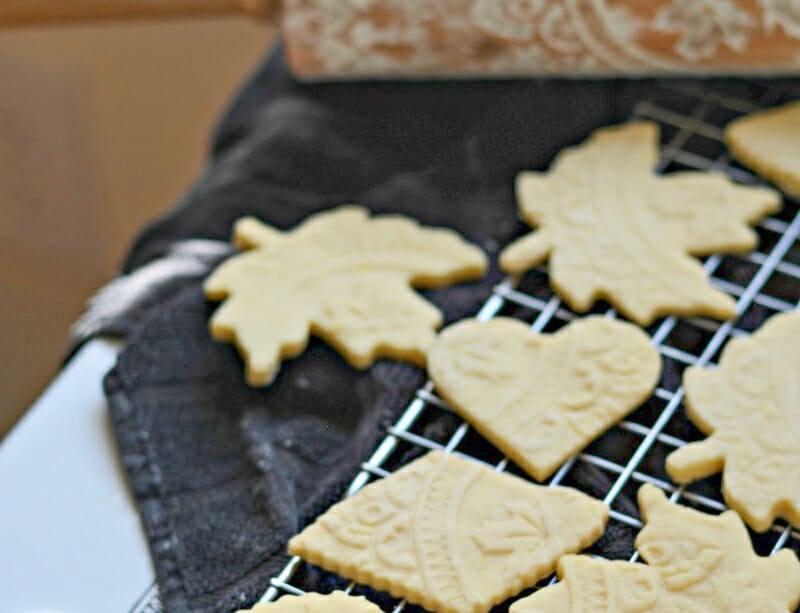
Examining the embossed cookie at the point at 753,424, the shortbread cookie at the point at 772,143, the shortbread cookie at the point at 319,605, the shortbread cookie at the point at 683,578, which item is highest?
the shortbread cookie at the point at 772,143

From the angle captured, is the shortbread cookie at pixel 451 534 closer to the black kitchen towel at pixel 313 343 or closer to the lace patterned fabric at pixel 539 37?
the black kitchen towel at pixel 313 343

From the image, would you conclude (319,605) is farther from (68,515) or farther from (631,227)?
(631,227)

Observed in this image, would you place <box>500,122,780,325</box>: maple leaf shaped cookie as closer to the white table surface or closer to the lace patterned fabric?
the lace patterned fabric

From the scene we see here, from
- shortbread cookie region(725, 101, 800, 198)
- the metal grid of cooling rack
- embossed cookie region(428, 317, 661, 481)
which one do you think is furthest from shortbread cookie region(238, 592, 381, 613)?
shortbread cookie region(725, 101, 800, 198)

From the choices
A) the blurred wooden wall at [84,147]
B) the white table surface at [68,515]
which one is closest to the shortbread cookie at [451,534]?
the white table surface at [68,515]

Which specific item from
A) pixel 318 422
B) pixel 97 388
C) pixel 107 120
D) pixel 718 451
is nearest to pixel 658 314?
pixel 718 451

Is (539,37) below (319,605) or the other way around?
the other way around

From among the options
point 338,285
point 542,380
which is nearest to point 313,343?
point 338,285
